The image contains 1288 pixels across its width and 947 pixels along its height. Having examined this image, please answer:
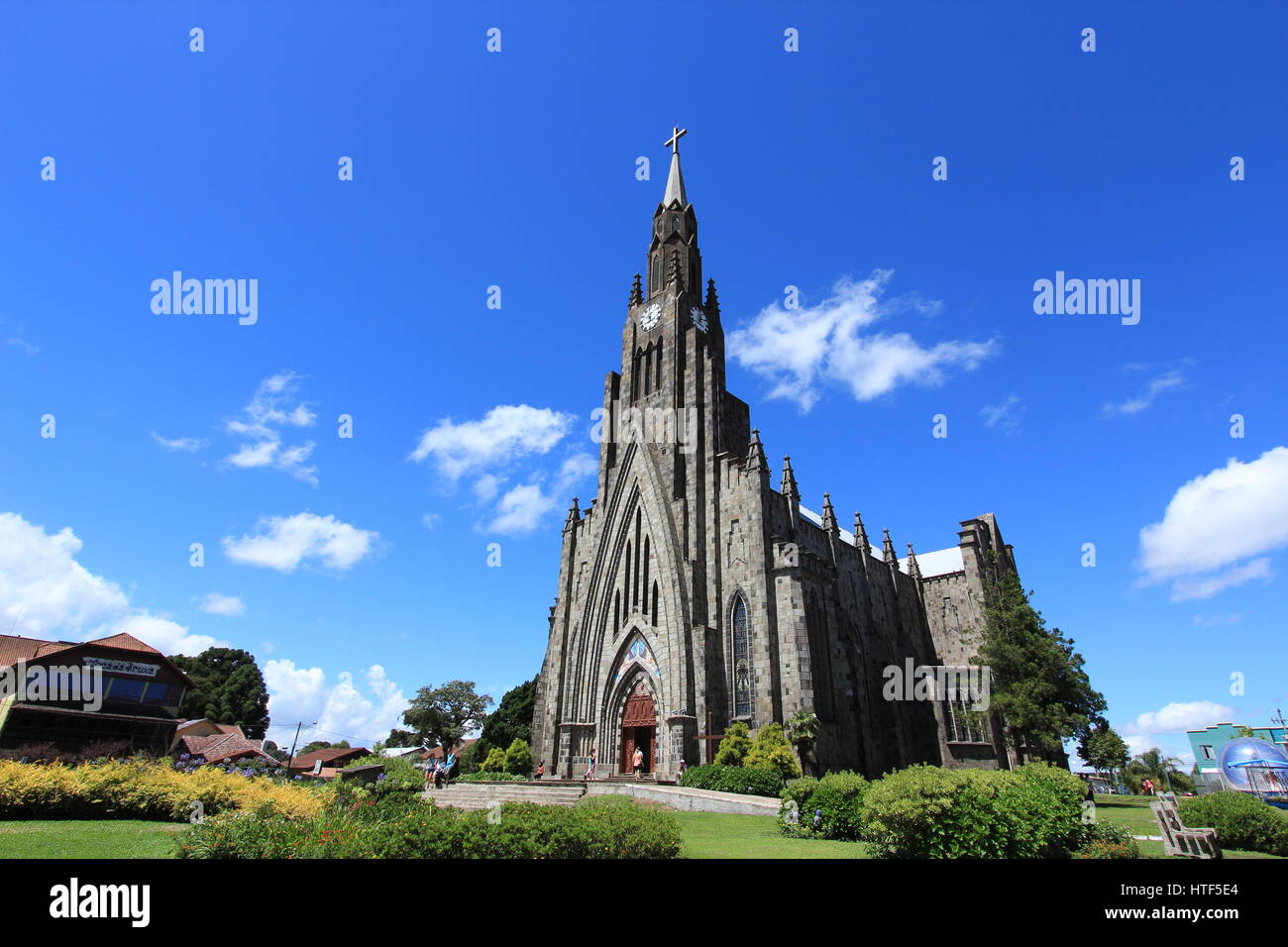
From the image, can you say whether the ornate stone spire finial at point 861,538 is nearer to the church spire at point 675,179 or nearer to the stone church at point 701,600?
the stone church at point 701,600

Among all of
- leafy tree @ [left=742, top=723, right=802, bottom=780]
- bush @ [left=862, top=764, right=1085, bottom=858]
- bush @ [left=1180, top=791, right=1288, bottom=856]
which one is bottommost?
leafy tree @ [left=742, top=723, right=802, bottom=780]

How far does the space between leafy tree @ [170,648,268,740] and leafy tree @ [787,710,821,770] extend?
71.5 meters

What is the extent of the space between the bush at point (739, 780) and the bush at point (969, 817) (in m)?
14.2

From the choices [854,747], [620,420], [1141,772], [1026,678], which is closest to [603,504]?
[620,420]

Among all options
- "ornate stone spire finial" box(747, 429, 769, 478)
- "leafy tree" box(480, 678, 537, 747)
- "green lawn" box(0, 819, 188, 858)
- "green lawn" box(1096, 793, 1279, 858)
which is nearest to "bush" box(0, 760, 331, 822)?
"green lawn" box(0, 819, 188, 858)

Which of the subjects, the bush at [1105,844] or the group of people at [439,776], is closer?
the bush at [1105,844]

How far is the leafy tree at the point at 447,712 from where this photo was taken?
7369 centimetres

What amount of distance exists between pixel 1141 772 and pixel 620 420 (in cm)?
10245

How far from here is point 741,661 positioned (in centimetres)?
3341

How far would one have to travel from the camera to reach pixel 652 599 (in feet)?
122

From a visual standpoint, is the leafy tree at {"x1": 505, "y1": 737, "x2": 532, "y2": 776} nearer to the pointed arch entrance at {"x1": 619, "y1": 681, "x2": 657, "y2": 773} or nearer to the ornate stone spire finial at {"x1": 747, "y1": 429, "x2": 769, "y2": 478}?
the pointed arch entrance at {"x1": 619, "y1": 681, "x2": 657, "y2": 773}

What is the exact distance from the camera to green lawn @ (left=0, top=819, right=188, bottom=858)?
11.4 m

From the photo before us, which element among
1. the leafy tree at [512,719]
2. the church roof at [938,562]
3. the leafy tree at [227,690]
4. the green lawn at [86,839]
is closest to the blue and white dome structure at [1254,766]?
the church roof at [938,562]
